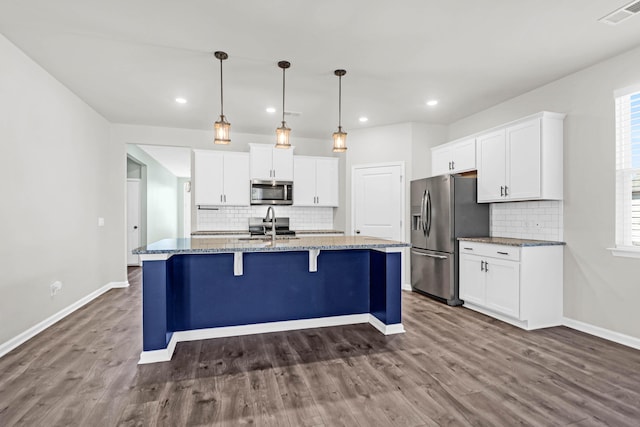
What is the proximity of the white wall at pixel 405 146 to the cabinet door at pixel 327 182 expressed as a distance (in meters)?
0.44

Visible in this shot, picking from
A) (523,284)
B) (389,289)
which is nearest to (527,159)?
(523,284)

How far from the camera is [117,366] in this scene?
2604 mm

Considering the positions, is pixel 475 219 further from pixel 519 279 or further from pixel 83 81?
pixel 83 81

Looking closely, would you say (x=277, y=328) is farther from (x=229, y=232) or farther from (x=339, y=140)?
(x=229, y=232)

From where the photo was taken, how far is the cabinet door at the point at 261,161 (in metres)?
5.54

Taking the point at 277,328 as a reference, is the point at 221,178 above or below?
above

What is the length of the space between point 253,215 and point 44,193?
3018 mm

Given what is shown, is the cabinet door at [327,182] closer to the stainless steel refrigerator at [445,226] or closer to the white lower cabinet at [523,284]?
the stainless steel refrigerator at [445,226]

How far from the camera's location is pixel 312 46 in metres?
2.94

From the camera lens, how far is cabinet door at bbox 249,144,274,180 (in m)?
5.54

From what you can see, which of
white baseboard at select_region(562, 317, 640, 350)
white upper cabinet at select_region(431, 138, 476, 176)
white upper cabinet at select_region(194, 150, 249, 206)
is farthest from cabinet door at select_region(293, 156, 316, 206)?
white baseboard at select_region(562, 317, 640, 350)

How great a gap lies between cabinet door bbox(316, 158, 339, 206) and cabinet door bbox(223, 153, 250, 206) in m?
1.26

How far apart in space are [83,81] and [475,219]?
5.09m

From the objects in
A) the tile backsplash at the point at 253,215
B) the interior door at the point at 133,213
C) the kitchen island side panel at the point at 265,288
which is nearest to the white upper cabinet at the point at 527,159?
the kitchen island side panel at the point at 265,288
